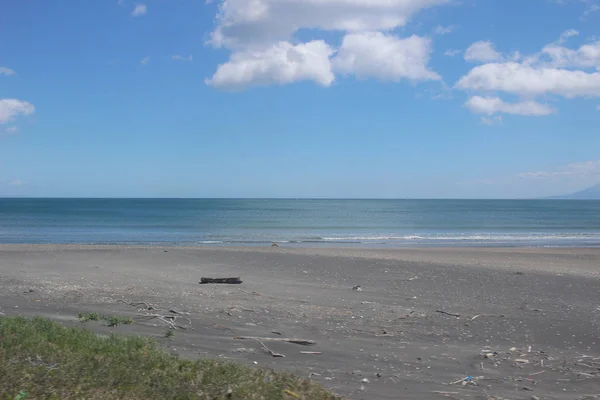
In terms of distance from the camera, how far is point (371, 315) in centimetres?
1084

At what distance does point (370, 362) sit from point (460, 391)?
1.43m

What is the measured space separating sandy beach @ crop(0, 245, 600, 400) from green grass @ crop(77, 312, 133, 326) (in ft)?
0.58

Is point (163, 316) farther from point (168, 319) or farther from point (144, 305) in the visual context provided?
point (144, 305)

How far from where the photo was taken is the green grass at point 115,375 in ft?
16.6

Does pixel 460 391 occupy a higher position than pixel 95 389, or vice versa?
pixel 95 389

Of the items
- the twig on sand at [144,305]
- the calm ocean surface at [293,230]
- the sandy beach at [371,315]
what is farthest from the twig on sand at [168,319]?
the calm ocean surface at [293,230]

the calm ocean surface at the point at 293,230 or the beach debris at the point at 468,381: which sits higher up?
the beach debris at the point at 468,381

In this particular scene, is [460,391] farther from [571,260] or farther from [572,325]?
[571,260]

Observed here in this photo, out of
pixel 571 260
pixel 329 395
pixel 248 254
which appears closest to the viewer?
pixel 329 395

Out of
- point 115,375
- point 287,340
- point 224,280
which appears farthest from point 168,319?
point 224,280

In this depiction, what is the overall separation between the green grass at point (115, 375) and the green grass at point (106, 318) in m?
2.18

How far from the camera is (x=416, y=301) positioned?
→ 1262 centimetres

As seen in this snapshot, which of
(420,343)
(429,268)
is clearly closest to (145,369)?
(420,343)

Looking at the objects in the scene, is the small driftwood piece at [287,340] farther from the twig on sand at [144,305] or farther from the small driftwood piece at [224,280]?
the small driftwood piece at [224,280]
